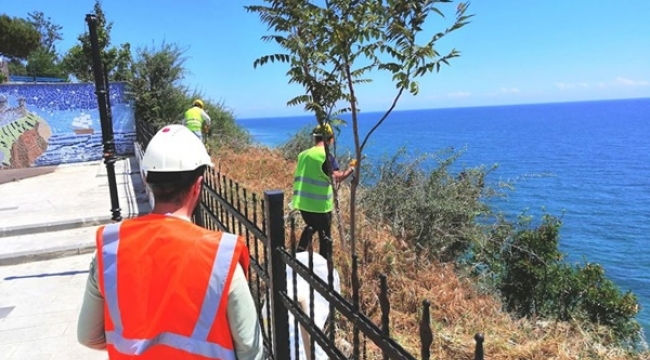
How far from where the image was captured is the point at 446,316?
4.58m

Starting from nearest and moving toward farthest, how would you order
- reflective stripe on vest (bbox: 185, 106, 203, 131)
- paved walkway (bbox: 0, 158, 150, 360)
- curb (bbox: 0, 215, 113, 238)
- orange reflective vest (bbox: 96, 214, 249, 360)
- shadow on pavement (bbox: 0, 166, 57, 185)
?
orange reflective vest (bbox: 96, 214, 249, 360) → paved walkway (bbox: 0, 158, 150, 360) → curb (bbox: 0, 215, 113, 238) → reflective stripe on vest (bbox: 185, 106, 203, 131) → shadow on pavement (bbox: 0, 166, 57, 185)

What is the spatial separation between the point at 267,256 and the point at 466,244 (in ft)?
19.6

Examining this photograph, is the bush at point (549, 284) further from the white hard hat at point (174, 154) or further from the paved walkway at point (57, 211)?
the white hard hat at point (174, 154)

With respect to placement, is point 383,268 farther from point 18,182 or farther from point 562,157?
point 562,157

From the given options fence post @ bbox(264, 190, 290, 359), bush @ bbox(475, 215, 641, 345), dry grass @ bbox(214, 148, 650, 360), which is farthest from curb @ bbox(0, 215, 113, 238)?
bush @ bbox(475, 215, 641, 345)

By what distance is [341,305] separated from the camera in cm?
165

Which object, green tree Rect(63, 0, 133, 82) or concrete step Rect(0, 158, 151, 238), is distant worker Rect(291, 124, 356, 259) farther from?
green tree Rect(63, 0, 133, 82)

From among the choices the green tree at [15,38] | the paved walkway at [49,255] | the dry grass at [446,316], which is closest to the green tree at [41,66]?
the green tree at [15,38]

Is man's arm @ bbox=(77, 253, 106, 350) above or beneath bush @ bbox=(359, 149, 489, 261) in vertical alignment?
above

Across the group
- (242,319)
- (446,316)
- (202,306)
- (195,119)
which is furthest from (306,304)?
(195,119)

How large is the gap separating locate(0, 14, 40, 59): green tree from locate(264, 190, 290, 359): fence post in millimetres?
48839

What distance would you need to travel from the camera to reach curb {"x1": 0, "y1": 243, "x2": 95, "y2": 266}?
5.70m

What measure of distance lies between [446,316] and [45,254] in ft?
16.4

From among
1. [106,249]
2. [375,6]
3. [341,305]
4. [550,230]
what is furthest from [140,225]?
[550,230]
